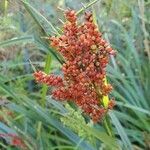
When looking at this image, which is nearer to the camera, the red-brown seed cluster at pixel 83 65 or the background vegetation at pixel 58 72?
the red-brown seed cluster at pixel 83 65

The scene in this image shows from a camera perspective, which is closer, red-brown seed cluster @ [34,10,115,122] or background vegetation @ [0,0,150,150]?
red-brown seed cluster @ [34,10,115,122]

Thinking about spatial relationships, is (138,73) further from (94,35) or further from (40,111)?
(94,35)

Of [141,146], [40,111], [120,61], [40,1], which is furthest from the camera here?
[120,61]

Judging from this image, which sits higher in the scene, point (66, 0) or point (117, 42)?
point (66, 0)

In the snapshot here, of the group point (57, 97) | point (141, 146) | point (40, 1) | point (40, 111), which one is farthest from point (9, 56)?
point (57, 97)

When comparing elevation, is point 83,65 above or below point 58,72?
above
